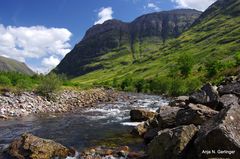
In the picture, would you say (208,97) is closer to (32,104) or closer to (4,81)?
(32,104)

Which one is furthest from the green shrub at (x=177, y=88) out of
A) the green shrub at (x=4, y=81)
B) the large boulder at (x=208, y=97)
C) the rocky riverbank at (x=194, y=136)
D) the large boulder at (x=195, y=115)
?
the large boulder at (x=195, y=115)

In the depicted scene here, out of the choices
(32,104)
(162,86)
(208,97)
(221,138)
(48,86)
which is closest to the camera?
(221,138)

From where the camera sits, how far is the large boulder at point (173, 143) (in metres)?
19.6

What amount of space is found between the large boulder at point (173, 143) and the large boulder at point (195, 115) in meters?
3.67

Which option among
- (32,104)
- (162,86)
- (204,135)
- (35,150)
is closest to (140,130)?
(35,150)

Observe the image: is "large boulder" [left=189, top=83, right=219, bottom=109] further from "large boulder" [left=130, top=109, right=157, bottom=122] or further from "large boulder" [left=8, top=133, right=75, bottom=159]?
"large boulder" [left=8, top=133, right=75, bottom=159]

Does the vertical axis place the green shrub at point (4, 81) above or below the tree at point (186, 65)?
below

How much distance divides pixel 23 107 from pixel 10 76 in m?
20.8

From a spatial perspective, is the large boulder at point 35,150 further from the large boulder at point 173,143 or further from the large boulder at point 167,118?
the large boulder at point 167,118

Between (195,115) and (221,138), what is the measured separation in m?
7.22

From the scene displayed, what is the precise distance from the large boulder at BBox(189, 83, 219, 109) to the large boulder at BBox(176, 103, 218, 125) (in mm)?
2174

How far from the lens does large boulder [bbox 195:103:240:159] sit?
16938 mm

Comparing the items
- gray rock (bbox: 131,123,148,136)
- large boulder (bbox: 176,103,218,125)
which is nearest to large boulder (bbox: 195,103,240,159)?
large boulder (bbox: 176,103,218,125)

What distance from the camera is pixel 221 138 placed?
17125mm
